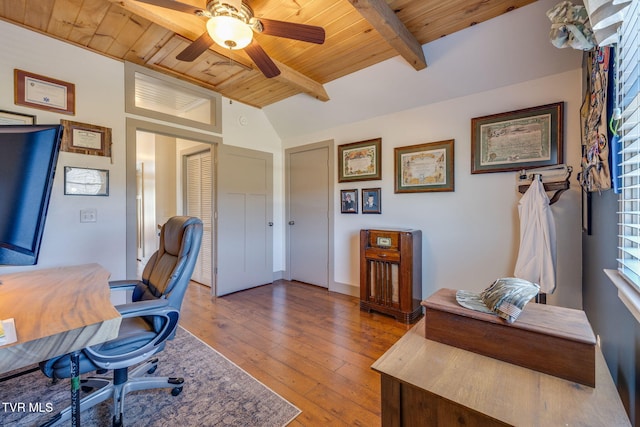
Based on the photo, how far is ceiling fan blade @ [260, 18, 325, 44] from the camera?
5.35ft

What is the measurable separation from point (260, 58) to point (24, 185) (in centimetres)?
154

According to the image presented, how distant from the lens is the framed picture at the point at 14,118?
2.07m

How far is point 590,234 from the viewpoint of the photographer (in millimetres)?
1789

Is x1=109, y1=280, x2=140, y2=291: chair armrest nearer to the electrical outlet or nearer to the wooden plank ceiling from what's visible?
the electrical outlet

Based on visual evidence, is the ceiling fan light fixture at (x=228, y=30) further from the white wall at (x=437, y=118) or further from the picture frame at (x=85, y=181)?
the picture frame at (x=85, y=181)

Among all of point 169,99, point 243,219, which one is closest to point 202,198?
point 243,219

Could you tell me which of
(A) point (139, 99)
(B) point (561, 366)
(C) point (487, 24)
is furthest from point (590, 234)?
(A) point (139, 99)

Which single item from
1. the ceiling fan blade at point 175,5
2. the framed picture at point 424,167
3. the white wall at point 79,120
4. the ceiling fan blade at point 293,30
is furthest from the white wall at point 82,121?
the framed picture at point 424,167

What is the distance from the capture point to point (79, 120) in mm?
2426

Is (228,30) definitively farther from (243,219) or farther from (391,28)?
(243,219)

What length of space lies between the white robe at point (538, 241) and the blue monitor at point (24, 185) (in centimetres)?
308

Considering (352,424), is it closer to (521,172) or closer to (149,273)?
(149,273)

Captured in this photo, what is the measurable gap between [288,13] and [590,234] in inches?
103

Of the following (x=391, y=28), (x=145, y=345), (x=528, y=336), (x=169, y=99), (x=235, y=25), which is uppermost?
(x=169, y=99)
